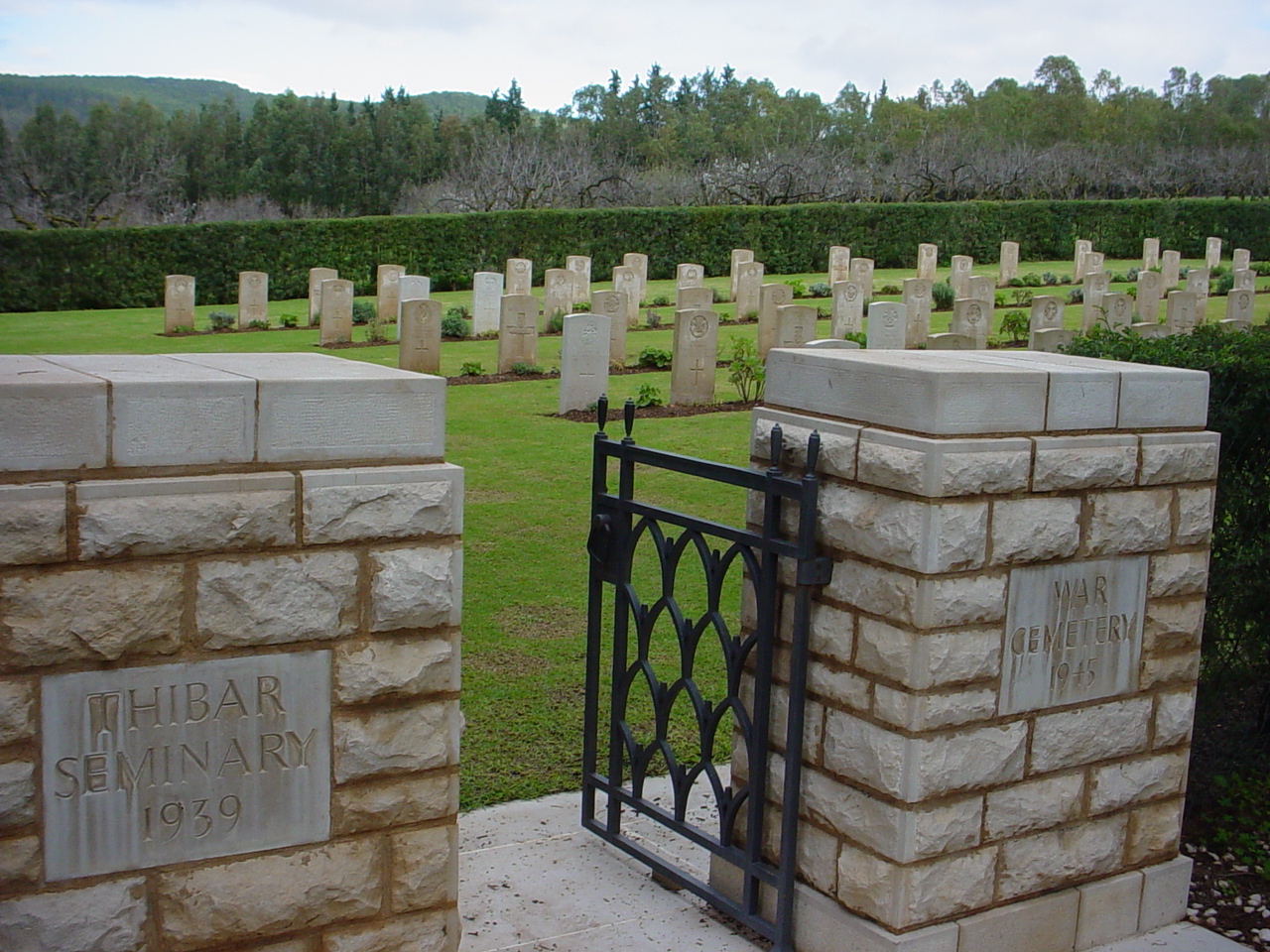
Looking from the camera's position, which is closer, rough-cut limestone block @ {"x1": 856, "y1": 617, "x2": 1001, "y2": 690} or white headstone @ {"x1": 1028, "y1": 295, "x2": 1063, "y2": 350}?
rough-cut limestone block @ {"x1": 856, "y1": 617, "x2": 1001, "y2": 690}

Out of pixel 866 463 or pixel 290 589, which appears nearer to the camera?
pixel 290 589

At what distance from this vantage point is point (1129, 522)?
350 cm

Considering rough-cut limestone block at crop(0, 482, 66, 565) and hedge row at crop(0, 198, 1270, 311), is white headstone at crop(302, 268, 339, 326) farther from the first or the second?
rough-cut limestone block at crop(0, 482, 66, 565)

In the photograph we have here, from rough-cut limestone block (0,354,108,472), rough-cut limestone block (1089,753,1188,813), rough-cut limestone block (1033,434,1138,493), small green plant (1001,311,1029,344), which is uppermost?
small green plant (1001,311,1029,344)

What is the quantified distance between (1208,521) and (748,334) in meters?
16.7

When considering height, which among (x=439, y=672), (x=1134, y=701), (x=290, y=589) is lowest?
(x=1134, y=701)

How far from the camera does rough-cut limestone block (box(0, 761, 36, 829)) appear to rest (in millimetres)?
2369

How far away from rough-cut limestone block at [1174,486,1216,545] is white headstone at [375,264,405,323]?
712 inches

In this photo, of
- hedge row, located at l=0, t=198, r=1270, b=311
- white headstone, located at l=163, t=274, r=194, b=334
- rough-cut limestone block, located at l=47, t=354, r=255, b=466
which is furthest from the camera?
hedge row, located at l=0, t=198, r=1270, b=311

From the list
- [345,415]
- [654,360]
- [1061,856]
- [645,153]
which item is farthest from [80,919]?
[645,153]

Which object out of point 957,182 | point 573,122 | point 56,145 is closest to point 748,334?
point 957,182

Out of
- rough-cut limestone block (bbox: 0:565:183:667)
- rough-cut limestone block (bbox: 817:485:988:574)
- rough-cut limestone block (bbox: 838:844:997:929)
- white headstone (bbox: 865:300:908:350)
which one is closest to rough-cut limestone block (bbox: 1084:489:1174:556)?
rough-cut limestone block (bbox: 817:485:988:574)

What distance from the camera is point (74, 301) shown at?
24641mm

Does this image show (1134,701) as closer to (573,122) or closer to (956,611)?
(956,611)
